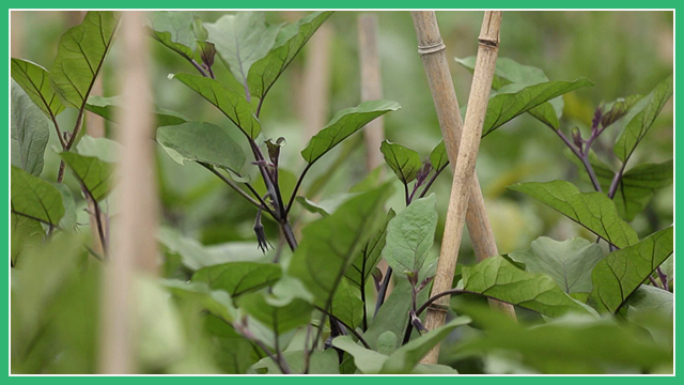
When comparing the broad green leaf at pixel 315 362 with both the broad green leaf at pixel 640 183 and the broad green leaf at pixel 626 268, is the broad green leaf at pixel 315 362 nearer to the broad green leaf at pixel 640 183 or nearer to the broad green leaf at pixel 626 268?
the broad green leaf at pixel 626 268

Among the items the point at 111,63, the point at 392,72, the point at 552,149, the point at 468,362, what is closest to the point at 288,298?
the point at 468,362

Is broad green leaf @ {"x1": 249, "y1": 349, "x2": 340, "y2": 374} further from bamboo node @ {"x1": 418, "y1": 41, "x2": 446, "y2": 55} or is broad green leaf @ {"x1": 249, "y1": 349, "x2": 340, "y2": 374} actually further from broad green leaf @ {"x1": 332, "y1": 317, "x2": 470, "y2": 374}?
bamboo node @ {"x1": 418, "y1": 41, "x2": 446, "y2": 55}

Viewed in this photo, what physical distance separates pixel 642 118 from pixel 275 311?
274 millimetres

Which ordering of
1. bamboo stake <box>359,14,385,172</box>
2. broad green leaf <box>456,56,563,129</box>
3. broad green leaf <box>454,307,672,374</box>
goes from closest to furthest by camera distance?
1. broad green leaf <box>454,307,672,374</box>
2. broad green leaf <box>456,56,563,129</box>
3. bamboo stake <box>359,14,385,172</box>

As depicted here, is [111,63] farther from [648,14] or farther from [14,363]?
[648,14]

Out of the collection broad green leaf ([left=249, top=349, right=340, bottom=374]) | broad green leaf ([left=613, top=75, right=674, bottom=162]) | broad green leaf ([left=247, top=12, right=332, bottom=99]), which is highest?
broad green leaf ([left=247, top=12, right=332, bottom=99])

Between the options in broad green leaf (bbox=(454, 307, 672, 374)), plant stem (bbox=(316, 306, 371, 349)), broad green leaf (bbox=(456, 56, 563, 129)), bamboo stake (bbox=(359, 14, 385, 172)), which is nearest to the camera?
broad green leaf (bbox=(454, 307, 672, 374))

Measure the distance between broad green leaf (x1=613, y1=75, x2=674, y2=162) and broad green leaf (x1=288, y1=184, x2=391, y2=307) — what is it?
24cm

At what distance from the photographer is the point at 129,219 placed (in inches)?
8.2

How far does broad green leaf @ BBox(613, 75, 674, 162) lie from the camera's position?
391mm

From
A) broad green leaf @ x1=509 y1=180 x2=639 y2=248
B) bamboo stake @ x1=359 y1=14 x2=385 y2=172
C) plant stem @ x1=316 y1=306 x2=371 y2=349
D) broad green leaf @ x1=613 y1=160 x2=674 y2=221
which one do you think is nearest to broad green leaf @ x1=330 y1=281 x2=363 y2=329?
plant stem @ x1=316 y1=306 x2=371 y2=349

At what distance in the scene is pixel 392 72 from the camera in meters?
1.59

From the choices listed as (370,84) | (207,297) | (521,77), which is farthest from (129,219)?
(370,84)

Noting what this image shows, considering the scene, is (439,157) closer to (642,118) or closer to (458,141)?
(458,141)
